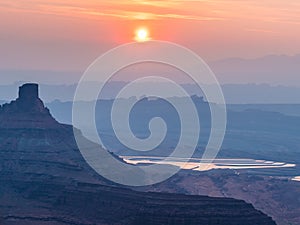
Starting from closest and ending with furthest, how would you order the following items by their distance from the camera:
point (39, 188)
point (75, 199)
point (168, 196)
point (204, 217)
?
point (204, 217) → point (168, 196) → point (75, 199) → point (39, 188)

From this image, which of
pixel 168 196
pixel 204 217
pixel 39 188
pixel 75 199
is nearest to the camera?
pixel 204 217

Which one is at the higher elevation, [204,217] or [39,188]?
[39,188]

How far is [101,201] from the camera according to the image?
165125mm

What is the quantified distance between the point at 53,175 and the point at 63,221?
109ft

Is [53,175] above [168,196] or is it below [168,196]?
above

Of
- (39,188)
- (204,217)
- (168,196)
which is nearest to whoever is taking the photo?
(204,217)

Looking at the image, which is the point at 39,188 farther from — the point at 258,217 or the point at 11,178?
the point at 258,217

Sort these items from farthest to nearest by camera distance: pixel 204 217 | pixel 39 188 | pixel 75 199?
pixel 39 188 < pixel 75 199 < pixel 204 217

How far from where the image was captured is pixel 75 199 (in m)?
172

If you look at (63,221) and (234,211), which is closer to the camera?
(234,211)

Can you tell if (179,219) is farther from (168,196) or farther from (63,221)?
(63,221)

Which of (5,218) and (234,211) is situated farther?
(5,218)

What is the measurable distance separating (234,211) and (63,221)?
3062 cm

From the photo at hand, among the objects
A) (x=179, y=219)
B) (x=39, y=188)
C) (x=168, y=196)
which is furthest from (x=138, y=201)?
(x=39, y=188)
